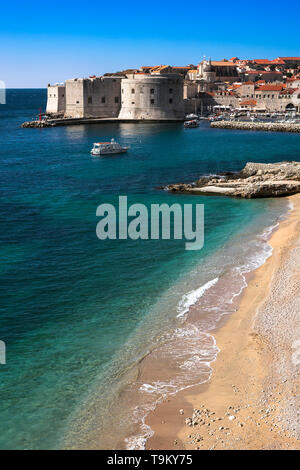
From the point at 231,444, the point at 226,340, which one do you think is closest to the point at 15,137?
the point at 226,340

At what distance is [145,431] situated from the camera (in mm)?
7992

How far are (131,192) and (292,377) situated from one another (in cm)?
1681

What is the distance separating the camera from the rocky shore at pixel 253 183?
2370cm

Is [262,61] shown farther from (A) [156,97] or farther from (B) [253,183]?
(B) [253,183]

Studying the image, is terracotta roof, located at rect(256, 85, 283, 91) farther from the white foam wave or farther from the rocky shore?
the white foam wave

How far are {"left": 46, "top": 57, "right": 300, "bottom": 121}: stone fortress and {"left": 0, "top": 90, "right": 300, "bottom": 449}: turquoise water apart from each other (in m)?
30.3

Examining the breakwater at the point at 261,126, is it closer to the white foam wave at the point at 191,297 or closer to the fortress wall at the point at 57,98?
the fortress wall at the point at 57,98

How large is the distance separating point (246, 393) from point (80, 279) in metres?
6.44

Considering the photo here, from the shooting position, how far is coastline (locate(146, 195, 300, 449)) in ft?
25.0

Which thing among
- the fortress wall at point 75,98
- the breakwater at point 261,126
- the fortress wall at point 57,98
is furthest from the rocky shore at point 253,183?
the fortress wall at point 57,98

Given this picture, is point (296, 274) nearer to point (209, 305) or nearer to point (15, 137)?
point (209, 305)

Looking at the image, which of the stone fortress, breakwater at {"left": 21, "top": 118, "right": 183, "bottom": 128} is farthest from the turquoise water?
the stone fortress

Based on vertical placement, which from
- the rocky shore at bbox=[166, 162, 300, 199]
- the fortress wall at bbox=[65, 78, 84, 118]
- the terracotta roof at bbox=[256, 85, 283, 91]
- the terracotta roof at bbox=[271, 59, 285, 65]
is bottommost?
the rocky shore at bbox=[166, 162, 300, 199]

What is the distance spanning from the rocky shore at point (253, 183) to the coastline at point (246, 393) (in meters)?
11.6
